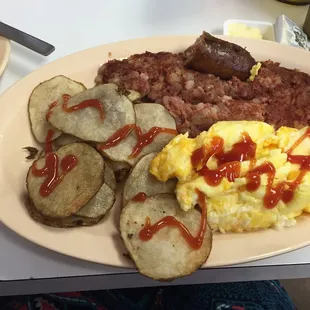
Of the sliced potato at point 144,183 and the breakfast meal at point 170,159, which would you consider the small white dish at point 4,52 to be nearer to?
the breakfast meal at point 170,159

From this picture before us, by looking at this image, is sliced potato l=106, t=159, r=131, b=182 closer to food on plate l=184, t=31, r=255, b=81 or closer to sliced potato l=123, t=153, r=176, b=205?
sliced potato l=123, t=153, r=176, b=205

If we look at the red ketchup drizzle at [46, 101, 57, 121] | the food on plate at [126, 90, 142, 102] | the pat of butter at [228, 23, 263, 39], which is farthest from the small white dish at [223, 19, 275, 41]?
the red ketchup drizzle at [46, 101, 57, 121]

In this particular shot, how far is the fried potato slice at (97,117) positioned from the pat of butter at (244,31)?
0.71 meters

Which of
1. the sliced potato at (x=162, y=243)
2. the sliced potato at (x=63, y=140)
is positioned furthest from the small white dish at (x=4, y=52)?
the sliced potato at (x=162, y=243)

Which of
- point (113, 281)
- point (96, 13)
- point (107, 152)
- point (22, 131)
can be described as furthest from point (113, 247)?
point (96, 13)

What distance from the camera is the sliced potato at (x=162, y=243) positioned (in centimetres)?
110

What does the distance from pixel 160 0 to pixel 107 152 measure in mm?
1064

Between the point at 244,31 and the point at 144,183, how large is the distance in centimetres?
92

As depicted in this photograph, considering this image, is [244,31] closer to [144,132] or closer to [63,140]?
[144,132]

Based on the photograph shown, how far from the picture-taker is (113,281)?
4.19ft

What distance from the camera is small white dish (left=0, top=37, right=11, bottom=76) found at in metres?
→ 1.63

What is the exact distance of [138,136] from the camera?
4.42 feet

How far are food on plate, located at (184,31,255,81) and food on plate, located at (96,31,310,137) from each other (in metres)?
0.02

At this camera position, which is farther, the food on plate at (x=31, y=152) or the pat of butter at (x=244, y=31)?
the pat of butter at (x=244, y=31)
